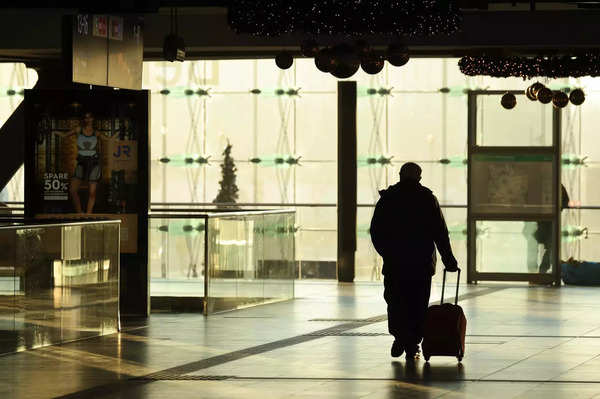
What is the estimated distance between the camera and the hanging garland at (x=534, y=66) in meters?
18.3

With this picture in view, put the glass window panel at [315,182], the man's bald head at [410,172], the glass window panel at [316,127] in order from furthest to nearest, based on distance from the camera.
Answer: the glass window panel at [316,127] → the glass window panel at [315,182] → the man's bald head at [410,172]

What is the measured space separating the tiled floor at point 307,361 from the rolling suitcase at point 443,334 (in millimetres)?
122

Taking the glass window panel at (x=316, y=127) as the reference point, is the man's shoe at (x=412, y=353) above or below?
below

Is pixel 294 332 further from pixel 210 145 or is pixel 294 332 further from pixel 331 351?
pixel 210 145

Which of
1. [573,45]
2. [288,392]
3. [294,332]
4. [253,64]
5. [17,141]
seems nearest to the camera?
[288,392]

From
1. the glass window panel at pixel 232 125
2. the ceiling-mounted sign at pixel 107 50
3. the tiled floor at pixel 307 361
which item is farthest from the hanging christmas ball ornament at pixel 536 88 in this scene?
the glass window panel at pixel 232 125

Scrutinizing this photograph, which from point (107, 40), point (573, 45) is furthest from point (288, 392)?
point (573, 45)

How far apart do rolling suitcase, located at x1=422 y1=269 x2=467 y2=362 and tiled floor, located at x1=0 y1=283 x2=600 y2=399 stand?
0.12m

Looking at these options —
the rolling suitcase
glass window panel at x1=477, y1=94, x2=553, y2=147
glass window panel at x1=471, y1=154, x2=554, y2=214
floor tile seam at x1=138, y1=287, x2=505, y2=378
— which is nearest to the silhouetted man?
the rolling suitcase

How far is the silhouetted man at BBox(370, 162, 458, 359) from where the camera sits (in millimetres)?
11508

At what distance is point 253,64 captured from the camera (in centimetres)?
2848

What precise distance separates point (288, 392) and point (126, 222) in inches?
266

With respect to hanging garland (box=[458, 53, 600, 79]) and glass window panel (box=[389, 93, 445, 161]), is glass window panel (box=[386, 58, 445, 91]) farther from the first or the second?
hanging garland (box=[458, 53, 600, 79])

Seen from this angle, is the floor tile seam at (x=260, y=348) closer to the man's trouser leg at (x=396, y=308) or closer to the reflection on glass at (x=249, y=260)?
the man's trouser leg at (x=396, y=308)
